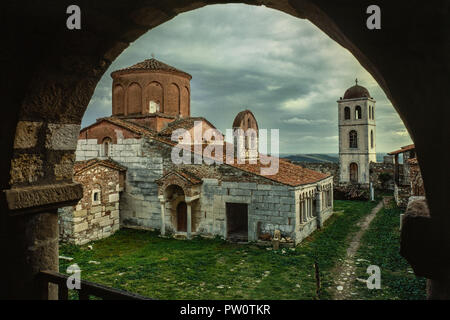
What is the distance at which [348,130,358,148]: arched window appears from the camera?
2678 cm

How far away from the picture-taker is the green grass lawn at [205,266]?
7.49 meters

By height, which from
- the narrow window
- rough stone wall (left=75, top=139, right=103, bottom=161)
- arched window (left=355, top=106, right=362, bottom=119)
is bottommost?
→ the narrow window

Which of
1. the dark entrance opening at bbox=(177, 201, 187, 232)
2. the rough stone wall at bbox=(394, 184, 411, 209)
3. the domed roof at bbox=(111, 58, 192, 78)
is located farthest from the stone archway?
the rough stone wall at bbox=(394, 184, 411, 209)

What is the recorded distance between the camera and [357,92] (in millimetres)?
27078

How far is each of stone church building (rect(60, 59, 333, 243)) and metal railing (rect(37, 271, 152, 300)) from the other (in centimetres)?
979

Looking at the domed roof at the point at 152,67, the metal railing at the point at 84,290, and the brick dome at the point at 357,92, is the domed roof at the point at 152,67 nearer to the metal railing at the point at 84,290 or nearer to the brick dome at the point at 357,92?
the metal railing at the point at 84,290

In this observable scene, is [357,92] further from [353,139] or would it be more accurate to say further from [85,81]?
[85,81]

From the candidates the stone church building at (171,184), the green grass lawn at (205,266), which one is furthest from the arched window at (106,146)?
the green grass lawn at (205,266)

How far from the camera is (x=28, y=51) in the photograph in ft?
6.03

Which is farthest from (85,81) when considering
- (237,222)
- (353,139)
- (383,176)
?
(353,139)

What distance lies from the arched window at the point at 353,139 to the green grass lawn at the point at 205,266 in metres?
15.8

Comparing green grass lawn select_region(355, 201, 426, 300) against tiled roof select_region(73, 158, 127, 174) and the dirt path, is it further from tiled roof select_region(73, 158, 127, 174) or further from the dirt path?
tiled roof select_region(73, 158, 127, 174)
